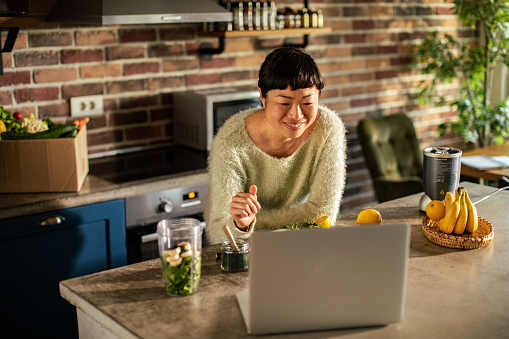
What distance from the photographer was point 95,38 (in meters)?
2.96

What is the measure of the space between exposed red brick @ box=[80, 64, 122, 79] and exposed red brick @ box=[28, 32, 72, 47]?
0.15 meters

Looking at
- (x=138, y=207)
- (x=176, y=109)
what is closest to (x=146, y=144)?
(x=176, y=109)

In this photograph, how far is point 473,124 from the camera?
407cm

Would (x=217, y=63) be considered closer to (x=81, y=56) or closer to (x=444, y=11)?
(x=81, y=56)

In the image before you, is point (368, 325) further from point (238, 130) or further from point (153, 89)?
point (153, 89)

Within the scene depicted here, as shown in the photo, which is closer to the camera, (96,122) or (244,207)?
(244,207)

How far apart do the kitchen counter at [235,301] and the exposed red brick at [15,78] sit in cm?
149

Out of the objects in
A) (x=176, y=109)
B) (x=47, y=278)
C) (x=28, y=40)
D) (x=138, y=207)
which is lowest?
(x=47, y=278)

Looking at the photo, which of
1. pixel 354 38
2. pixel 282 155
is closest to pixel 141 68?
pixel 282 155

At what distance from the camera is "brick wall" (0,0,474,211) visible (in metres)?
2.84

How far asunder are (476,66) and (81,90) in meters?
2.61

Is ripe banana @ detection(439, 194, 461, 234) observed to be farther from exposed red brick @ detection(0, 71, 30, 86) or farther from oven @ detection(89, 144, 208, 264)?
exposed red brick @ detection(0, 71, 30, 86)

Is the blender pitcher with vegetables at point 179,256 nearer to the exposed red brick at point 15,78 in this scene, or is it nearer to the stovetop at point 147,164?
the stovetop at point 147,164

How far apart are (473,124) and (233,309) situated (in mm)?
3126
